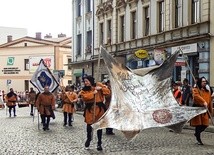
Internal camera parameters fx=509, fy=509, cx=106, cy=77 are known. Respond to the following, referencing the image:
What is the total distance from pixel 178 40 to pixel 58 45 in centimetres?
4466

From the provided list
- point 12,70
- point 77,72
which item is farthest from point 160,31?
point 12,70

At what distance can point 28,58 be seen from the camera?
7412cm

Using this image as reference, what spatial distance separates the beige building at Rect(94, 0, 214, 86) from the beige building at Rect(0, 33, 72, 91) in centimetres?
2944

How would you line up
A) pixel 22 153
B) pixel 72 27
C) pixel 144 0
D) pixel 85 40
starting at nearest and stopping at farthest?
pixel 22 153, pixel 144 0, pixel 85 40, pixel 72 27

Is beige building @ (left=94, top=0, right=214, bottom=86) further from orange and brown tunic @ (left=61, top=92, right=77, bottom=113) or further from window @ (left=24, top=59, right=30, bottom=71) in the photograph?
window @ (left=24, top=59, right=30, bottom=71)

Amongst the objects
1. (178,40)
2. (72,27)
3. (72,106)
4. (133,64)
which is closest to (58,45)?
(72,27)

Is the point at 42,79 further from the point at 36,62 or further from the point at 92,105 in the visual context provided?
the point at 36,62

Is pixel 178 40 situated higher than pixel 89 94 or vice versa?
pixel 178 40

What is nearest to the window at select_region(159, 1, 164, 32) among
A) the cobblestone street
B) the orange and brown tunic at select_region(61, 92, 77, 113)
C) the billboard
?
the orange and brown tunic at select_region(61, 92, 77, 113)

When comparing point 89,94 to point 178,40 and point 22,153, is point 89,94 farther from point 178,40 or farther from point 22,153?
point 178,40

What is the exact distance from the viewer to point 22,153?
1210 cm

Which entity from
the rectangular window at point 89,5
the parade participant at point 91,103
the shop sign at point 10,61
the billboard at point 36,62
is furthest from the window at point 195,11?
the shop sign at point 10,61

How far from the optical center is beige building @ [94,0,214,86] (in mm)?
25391

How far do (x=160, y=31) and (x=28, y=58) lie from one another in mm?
46014
